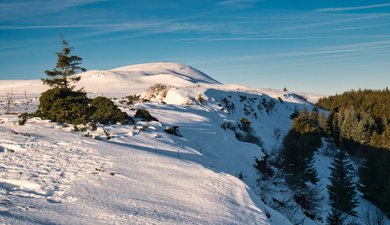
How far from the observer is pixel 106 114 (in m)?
16.3

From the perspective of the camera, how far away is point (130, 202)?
25.5 ft

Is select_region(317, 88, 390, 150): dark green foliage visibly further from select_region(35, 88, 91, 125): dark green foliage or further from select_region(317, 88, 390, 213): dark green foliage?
select_region(35, 88, 91, 125): dark green foliage

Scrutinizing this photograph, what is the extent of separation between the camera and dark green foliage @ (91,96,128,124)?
16109mm

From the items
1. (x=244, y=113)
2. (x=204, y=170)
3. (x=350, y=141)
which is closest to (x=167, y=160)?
(x=204, y=170)

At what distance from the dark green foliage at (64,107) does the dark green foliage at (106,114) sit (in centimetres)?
46

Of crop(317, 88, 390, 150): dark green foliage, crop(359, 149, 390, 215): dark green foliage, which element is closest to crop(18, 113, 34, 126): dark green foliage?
crop(359, 149, 390, 215): dark green foliage

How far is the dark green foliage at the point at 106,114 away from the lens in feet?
52.9

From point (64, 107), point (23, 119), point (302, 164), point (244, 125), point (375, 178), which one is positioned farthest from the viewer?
point (244, 125)

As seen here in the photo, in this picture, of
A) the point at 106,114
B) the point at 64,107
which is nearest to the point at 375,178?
the point at 106,114

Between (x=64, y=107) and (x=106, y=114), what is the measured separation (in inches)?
92.0

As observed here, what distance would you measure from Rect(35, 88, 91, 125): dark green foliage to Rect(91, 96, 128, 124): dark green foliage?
46 centimetres

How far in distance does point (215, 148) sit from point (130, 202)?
11233 millimetres

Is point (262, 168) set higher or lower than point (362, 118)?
lower

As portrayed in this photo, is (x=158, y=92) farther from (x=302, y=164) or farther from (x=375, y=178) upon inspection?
(x=375, y=178)
